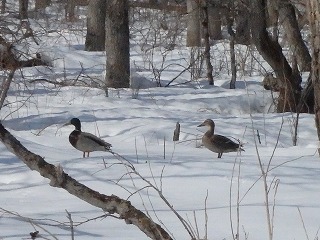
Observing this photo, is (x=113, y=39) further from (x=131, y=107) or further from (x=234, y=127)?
(x=234, y=127)

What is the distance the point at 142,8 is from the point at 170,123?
17.2 meters

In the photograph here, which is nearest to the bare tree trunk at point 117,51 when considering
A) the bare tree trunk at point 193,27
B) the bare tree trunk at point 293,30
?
the bare tree trunk at point 293,30

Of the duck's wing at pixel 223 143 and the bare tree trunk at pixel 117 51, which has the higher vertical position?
the bare tree trunk at pixel 117 51

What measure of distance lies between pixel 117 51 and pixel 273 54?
142 inches

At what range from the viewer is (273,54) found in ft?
33.1

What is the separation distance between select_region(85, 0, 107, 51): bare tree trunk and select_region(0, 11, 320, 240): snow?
4.42 m

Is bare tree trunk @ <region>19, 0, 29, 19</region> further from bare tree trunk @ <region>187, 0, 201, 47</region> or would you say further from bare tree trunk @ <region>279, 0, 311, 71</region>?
bare tree trunk @ <region>187, 0, 201, 47</region>

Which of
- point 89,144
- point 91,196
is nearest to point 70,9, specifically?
point 89,144

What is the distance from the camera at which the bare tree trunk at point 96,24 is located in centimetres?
1861

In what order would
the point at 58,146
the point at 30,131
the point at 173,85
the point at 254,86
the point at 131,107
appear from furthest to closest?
the point at 173,85 → the point at 254,86 → the point at 131,107 → the point at 30,131 → the point at 58,146

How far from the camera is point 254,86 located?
1293 centimetres

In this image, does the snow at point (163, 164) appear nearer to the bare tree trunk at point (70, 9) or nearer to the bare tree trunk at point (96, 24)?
the bare tree trunk at point (96, 24)

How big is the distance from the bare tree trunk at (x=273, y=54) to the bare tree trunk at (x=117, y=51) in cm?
307

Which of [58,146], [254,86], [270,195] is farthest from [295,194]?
[254,86]
